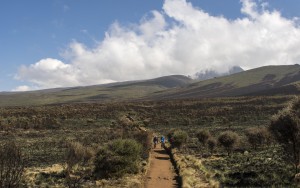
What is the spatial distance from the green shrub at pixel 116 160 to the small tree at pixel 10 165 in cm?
1259

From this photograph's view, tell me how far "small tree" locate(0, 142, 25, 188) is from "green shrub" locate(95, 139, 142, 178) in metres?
12.6

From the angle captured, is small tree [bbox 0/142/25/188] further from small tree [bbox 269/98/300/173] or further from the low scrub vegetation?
small tree [bbox 269/98/300/173]

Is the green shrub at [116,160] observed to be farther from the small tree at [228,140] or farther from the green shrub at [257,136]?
the green shrub at [257,136]

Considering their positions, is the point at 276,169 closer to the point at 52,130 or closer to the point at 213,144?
the point at 213,144

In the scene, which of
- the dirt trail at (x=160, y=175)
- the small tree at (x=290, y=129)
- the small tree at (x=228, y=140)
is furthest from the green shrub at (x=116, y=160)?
the small tree at (x=228, y=140)

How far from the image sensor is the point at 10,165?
12125mm

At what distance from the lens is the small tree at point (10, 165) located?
11908mm

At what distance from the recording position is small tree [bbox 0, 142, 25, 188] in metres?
11.9

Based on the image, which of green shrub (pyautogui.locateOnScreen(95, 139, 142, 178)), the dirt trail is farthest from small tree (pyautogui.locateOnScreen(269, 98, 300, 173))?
green shrub (pyautogui.locateOnScreen(95, 139, 142, 178))

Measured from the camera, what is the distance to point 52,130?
261ft

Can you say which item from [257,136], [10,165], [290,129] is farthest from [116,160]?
[257,136]

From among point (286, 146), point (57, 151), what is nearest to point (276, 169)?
point (286, 146)

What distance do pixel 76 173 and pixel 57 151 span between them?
1975 cm

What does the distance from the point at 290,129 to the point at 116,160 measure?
39.8ft
